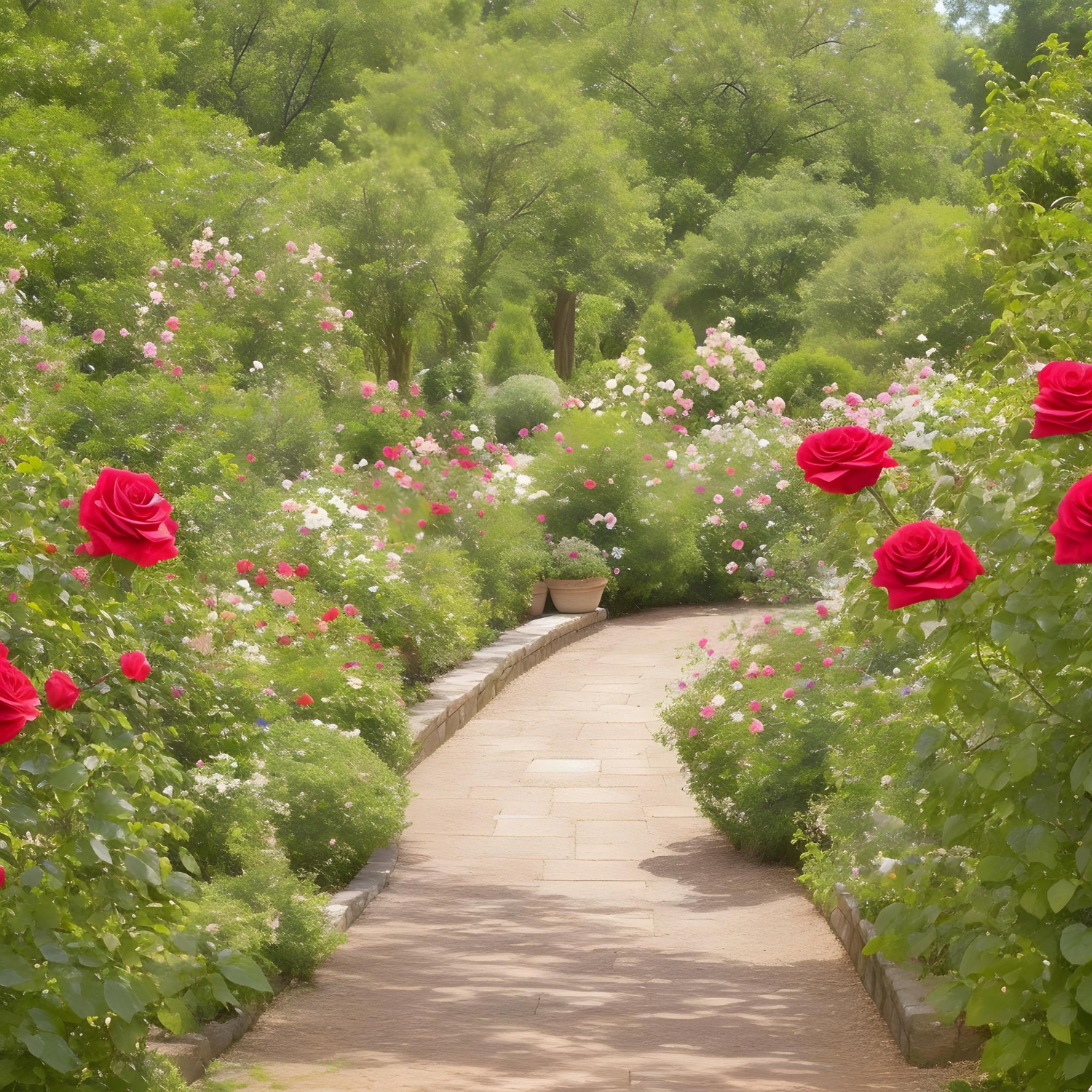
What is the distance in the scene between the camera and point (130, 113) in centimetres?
1568

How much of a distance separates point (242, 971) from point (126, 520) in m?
0.92

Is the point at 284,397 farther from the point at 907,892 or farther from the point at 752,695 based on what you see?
the point at 907,892

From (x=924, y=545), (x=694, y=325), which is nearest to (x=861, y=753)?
(x=924, y=545)

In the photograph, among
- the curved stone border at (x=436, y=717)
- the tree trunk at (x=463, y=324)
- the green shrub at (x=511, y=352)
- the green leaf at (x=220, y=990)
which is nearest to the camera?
the green leaf at (x=220, y=990)

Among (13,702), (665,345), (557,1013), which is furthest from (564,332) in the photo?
(13,702)

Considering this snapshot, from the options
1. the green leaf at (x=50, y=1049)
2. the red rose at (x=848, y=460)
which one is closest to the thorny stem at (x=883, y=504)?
the red rose at (x=848, y=460)

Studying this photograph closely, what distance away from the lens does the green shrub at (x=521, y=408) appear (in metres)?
21.3

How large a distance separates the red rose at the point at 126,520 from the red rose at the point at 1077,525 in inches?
66.4

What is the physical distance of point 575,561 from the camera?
1280 cm

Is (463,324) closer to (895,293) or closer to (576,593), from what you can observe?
(895,293)

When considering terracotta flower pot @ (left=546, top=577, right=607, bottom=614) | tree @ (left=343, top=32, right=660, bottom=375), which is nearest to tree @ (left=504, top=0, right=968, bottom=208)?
tree @ (left=343, top=32, right=660, bottom=375)

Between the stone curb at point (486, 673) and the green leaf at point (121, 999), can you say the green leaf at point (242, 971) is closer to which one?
the green leaf at point (121, 999)

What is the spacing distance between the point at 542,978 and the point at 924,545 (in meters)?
2.68

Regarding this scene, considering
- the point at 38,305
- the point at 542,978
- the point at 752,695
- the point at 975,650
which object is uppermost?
the point at 38,305
